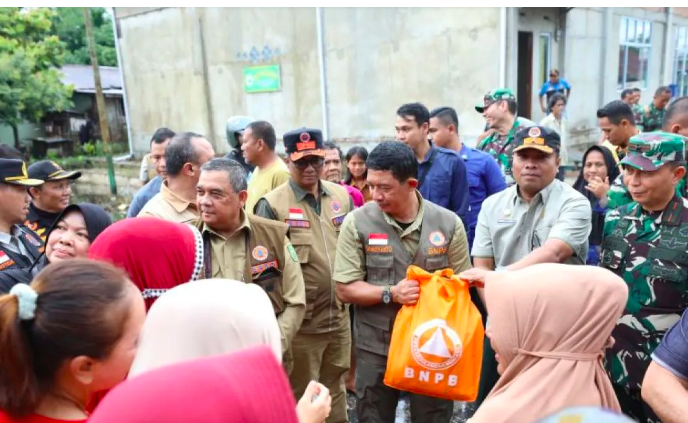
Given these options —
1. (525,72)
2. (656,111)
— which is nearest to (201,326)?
(656,111)

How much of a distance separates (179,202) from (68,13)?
113 ft

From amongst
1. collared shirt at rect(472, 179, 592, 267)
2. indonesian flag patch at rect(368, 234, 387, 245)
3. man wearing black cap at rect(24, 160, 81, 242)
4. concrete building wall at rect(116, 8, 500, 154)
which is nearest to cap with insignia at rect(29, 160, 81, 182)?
man wearing black cap at rect(24, 160, 81, 242)

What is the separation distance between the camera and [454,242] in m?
2.83

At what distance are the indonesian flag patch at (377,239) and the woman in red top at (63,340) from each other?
1.52 m

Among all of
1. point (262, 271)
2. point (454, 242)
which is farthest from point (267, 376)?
point (454, 242)

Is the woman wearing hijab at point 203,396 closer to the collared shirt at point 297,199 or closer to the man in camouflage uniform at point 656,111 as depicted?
the collared shirt at point 297,199

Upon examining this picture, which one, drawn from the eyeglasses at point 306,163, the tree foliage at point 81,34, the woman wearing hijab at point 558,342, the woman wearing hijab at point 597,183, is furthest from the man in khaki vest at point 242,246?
the tree foliage at point 81,34

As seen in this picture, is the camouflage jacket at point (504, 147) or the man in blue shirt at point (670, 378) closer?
the man in blue shirt at point (670, 378)

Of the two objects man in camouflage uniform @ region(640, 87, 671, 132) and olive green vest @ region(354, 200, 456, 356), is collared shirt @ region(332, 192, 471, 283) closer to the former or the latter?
olive green vest @ region(354, 200, 456, 356)

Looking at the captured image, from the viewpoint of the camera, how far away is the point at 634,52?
13336mm

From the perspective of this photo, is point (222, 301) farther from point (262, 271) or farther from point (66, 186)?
point (66, 186)

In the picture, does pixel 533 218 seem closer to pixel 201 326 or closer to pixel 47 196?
pixel 201 326

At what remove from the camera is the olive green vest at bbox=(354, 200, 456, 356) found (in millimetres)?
2771

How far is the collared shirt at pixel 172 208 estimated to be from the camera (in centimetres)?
317
